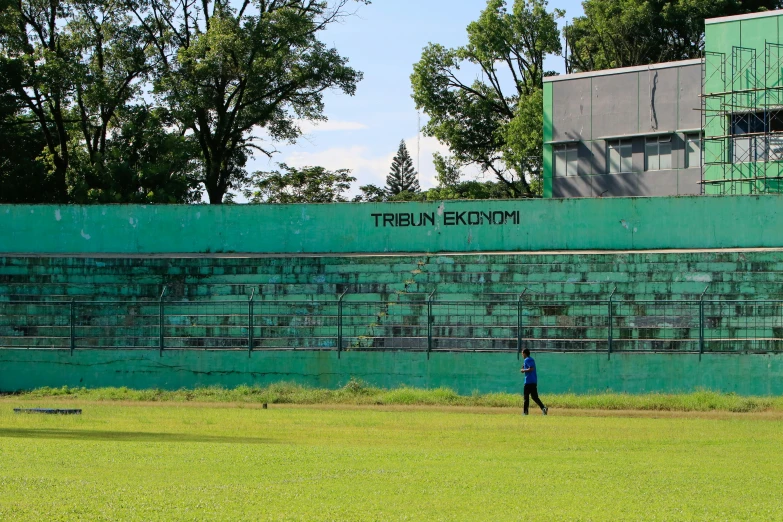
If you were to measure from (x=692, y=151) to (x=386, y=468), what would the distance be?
1261 inches

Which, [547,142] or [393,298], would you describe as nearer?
[393,298]

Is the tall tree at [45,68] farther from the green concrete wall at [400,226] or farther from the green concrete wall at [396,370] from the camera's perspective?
the green concrete wall at [396,370]

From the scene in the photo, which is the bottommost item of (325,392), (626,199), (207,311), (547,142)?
(325,392)

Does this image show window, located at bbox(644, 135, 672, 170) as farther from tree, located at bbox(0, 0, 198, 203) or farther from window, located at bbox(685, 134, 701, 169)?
tree, located at bbox(0, 0, 198, 203)

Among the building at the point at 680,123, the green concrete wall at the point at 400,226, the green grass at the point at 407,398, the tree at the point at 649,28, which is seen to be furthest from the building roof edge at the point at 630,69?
the green grass at the point at 407,398

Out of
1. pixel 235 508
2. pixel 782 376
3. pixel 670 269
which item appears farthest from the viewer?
pixel 670 269

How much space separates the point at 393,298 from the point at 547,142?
18971mm

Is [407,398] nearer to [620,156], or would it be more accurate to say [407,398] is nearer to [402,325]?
[402,325]

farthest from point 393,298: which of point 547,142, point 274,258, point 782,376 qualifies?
point 547,142

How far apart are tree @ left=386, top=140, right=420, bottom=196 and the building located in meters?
55.1

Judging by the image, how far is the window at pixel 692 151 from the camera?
41.4 metres

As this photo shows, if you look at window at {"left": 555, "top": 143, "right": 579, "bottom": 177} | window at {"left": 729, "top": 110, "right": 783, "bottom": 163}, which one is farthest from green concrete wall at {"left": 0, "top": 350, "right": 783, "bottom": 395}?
window at {"left": 555, "top": 143, "right": 579, "bottom": 177}

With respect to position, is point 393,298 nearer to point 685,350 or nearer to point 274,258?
point 274,258

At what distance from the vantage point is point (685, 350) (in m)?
25.2
